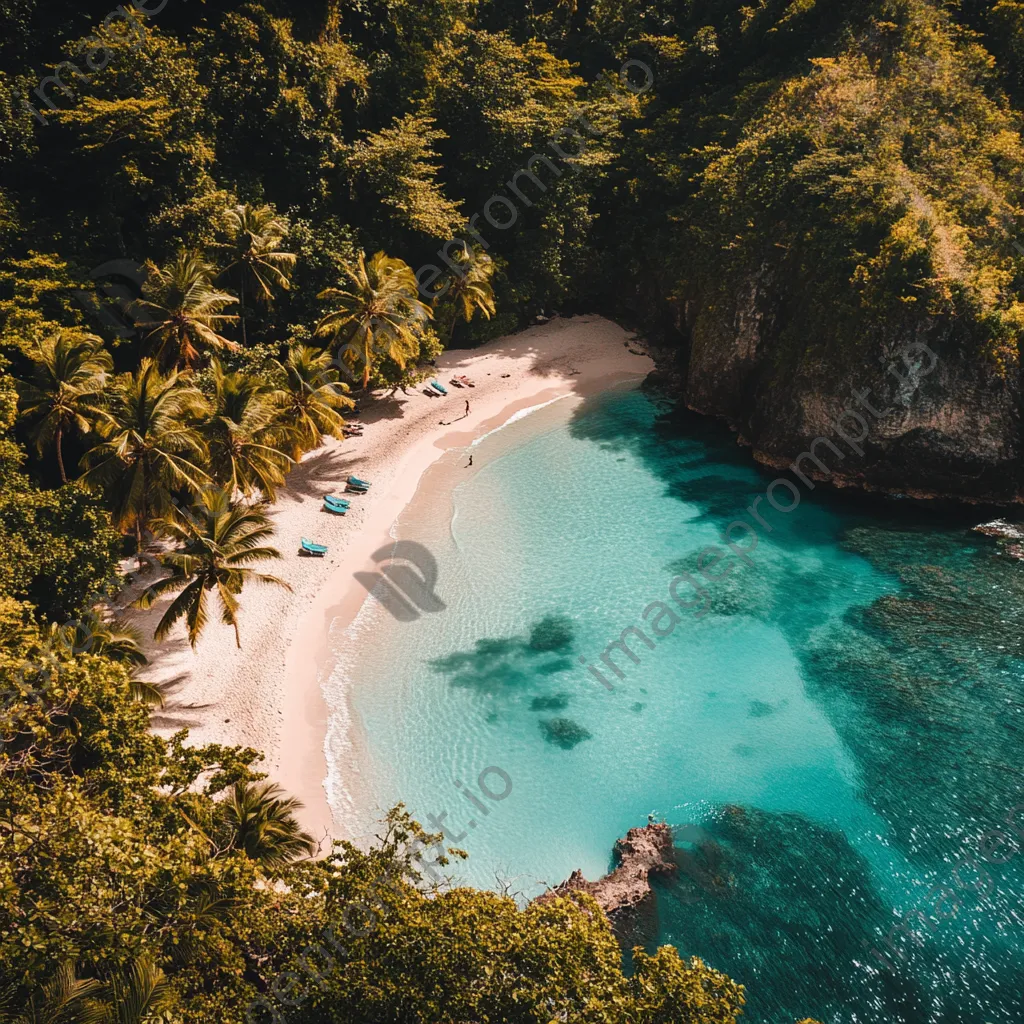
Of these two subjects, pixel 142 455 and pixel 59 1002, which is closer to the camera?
pixel 59 1002

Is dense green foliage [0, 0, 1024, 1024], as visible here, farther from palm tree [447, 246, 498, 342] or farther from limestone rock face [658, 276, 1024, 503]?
limestone rock face [658, 276, 1024, 503]

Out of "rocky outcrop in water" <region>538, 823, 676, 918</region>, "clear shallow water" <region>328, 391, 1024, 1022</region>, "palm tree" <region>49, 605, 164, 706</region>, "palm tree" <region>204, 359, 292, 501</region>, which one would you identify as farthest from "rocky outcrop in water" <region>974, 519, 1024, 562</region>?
"palm tree" <region>49, 605, 164, 706</region>

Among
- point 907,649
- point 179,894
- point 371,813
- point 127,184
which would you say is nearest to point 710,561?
point 907,649

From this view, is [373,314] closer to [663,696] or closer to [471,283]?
[471,283]

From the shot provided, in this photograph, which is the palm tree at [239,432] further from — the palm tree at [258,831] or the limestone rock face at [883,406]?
the limestone rock face at [883,406]

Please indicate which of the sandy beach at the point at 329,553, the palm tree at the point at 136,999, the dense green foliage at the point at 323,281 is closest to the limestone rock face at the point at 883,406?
the dense green foliage at the point at 323,281

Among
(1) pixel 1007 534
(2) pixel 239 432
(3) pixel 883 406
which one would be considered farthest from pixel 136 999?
(1) pixel 1007 534
